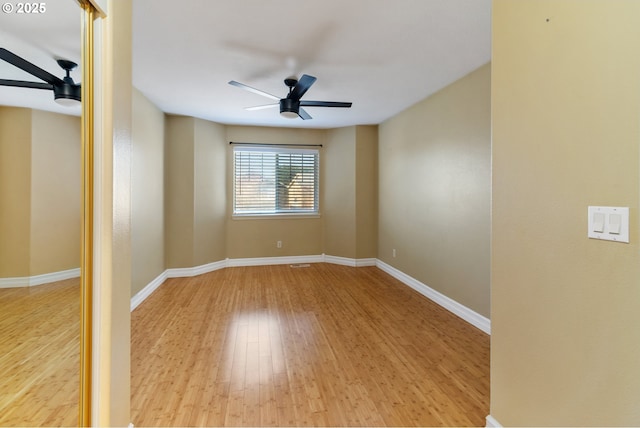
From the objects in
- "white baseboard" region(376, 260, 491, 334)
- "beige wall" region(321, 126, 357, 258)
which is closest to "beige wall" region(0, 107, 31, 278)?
"white baseboard" region(376, 260, 491, 334)

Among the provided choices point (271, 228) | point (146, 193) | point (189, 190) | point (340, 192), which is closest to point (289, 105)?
point (146, 193)

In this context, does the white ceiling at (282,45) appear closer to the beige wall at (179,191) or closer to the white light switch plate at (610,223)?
the beige wall at (179,191)

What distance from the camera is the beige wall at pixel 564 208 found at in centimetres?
95

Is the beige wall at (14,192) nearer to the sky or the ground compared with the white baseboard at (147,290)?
nearer to the sky

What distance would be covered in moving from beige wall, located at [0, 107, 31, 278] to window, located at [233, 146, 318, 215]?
12.4ft

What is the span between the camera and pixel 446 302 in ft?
10.7

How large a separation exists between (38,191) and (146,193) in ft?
8.03

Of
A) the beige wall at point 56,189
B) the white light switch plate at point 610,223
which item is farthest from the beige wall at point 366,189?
the beige wall at point 56,189

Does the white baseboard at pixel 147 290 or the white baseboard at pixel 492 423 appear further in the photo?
the white baseboard at pixel 147 290

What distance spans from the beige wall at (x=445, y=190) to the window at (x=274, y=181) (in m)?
1.57

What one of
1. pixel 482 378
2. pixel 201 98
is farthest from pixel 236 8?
pixel 482 378

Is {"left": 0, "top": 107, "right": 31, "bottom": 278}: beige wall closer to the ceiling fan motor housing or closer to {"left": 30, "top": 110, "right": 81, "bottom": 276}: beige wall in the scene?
{"left": 30, "top": 110, "right": 81, "bottom": 276}: beige wall

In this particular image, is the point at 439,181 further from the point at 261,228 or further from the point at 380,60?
the point at 261,228

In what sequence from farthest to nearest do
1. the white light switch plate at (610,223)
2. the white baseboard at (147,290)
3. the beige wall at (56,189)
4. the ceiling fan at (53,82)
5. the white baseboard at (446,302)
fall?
the white baseboard at (147,290)
the white baseboard at (446,302)
the beige wall at (56,189)
the ceiling fan at (53,82)
the white light switch plate at (610,223)
